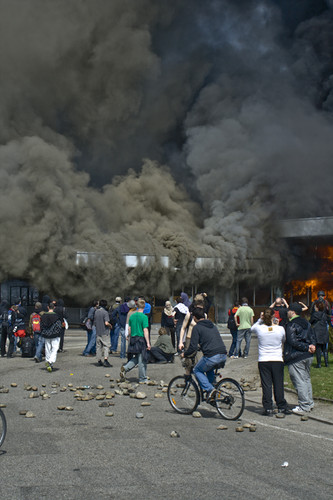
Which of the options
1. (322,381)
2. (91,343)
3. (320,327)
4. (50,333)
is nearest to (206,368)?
(322,381)

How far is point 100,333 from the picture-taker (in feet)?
49.3

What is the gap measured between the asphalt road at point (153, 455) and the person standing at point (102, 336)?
429 cm

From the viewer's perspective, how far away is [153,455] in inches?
261

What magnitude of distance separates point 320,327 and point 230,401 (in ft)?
19.4

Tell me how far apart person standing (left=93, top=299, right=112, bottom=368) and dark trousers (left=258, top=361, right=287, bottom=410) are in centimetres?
623

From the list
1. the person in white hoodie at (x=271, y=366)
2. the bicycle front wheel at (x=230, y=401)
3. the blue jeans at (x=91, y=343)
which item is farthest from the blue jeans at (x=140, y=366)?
the blue jeans at (x=91, y=343)

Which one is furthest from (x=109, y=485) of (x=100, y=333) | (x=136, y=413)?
(x=100, y=333)

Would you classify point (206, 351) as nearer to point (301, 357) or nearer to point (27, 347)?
point (301, 357)

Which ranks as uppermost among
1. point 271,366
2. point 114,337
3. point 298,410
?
point 271,366

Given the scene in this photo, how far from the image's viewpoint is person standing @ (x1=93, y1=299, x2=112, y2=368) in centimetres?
1480

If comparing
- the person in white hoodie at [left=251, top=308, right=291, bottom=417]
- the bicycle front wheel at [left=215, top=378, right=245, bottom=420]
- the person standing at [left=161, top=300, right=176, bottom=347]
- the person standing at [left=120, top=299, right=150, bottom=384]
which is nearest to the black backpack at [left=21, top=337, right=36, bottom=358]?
the person standing at [left=161, top=300, right=176, bottom=347]

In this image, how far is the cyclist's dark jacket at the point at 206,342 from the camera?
8924 mm

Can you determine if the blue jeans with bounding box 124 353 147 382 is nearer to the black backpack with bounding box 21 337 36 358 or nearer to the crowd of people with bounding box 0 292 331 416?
the crowd of people with bounding box 0 292 331 416

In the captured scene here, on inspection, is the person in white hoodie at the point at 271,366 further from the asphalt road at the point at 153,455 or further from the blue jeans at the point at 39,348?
the blue jeans at the point at 39,348
